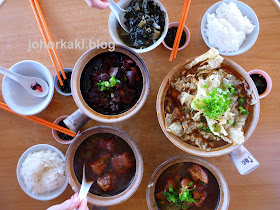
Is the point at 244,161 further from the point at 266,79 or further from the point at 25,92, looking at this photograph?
the point at 25,92

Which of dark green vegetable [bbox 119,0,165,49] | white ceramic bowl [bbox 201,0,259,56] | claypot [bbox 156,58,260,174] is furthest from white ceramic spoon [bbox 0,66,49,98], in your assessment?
white ceramic bowl [bbox 201,0,259,56]

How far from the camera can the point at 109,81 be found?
167cm

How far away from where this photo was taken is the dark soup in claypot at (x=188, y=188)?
5.93ft

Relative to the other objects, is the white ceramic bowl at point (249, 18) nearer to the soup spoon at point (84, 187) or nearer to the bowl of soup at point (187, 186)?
the bowl of soup at point (187, 186)

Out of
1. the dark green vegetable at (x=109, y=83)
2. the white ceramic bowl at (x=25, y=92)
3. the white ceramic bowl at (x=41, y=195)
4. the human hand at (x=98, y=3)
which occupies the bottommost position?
the white ceramic bowl at (x=41, y=195)

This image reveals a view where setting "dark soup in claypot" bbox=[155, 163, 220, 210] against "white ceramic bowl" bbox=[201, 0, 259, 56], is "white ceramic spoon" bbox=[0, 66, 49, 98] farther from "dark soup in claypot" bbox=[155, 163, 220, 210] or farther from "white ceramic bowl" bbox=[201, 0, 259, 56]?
"white ceramic bowl" bbox=[201, 0, 259, 56]

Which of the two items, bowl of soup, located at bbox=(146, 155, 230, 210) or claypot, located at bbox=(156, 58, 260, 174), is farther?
bowl of soup, located at bbox=(146, 155, 230, 210)

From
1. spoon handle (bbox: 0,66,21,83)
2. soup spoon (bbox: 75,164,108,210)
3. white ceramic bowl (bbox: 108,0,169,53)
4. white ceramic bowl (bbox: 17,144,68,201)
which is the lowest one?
white ceramic bowl (bbox: 17,144,68,201)

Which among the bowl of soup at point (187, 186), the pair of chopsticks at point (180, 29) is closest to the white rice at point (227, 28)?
the pair of chopsticks at point (180, 29)

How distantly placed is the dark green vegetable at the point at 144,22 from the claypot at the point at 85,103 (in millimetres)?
238

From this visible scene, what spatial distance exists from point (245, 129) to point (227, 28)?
808 millimetres

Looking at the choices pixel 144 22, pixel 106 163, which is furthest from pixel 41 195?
pixel 144 22

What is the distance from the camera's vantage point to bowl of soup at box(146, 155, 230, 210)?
1.77 meters

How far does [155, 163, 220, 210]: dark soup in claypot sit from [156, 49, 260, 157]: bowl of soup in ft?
0.90
